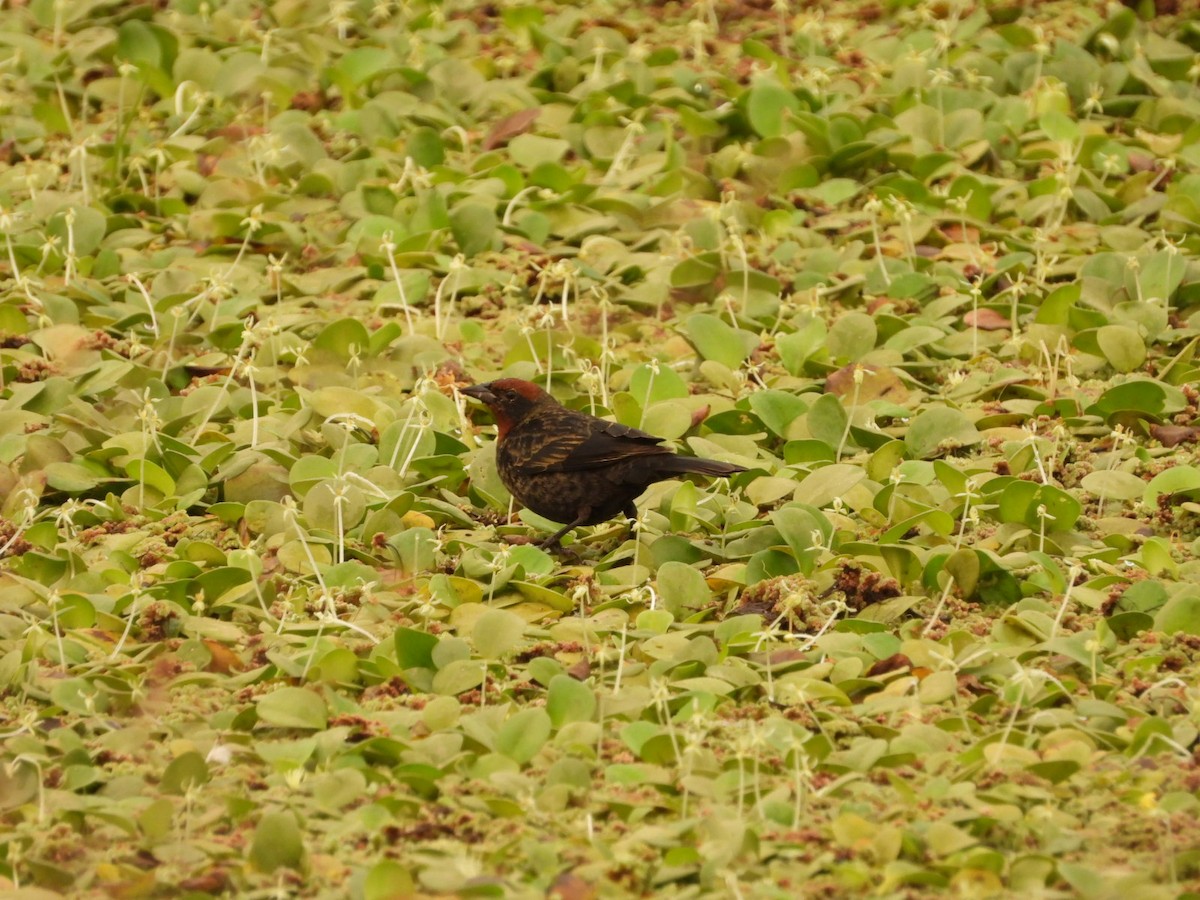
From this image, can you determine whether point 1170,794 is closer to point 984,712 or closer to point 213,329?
point 984,712

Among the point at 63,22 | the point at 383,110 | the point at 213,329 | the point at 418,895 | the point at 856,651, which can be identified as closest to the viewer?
the point at 418,895

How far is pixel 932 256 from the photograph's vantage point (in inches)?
311

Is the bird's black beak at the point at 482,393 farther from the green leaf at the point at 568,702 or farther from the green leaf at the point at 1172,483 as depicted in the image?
the green leaf at the point at 1172,483

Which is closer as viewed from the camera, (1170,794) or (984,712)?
(1170,794)

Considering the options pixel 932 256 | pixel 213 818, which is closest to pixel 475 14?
pixel 932 256

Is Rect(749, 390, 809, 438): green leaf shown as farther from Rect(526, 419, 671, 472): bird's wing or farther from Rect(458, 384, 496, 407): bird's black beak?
Rect(458, 384, 496, 407): bird's black beak

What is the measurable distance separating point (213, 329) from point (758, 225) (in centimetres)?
267

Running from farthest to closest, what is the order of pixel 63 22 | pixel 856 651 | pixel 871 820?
pixel 63 22 < pixel 856 651 < pixel 871 820

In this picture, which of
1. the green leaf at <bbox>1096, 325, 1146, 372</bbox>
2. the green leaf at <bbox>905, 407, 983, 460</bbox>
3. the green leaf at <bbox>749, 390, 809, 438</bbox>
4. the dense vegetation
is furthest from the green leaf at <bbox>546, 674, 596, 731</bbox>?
the green leaf at <bbox>1096, 325, 1146, 372</bbox>

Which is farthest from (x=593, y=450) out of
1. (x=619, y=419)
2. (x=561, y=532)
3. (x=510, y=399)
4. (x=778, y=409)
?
(x=778, y=409)

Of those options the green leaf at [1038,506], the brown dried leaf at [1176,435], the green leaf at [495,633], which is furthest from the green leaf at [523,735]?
the brown dried leaf at [1176,435]

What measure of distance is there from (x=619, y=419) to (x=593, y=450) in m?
0.79

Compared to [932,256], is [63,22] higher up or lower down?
higher up

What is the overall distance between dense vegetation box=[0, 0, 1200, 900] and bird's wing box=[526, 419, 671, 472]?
30cm
